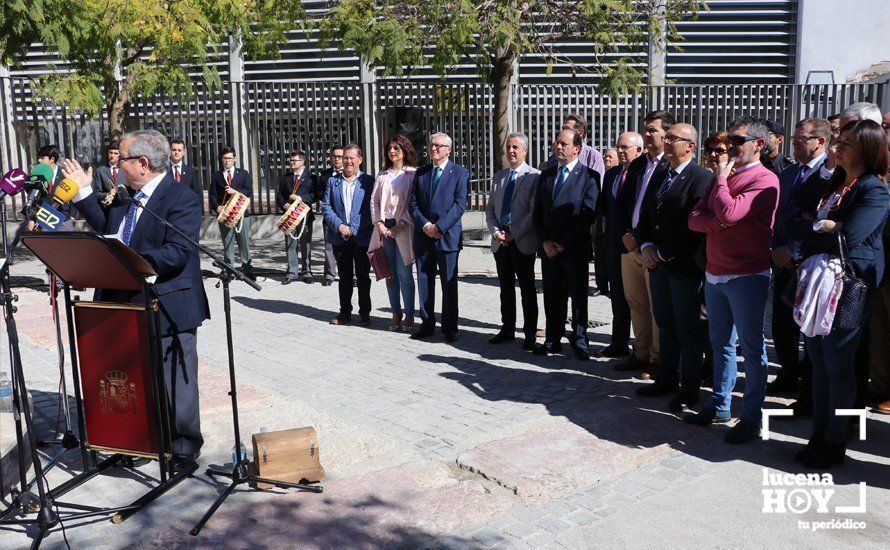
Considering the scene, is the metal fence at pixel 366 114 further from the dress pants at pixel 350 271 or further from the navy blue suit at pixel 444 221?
the navy blue suit at pixel 444 221

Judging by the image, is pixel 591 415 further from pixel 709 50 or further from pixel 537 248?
pixel 709 50

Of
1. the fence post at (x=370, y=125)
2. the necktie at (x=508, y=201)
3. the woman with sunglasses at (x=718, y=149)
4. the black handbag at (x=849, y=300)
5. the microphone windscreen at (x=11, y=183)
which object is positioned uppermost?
the fence post at (x=370, y=125)

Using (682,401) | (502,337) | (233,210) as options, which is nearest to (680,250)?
(682,401)

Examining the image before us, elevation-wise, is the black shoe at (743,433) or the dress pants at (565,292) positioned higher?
the dress pants at (565,292)

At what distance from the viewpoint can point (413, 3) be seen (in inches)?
491

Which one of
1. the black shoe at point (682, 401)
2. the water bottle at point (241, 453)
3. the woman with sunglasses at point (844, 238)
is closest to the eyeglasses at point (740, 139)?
the woman with sunglasses at point (844, 238)

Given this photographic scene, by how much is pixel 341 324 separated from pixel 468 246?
6.71 m

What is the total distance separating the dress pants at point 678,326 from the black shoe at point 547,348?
5.15ft

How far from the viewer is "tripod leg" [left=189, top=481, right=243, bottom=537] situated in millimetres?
4402

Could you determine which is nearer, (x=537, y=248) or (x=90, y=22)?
(x=537, y=248)

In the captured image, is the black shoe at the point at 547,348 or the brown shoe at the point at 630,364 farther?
the black shoe at the point at 547,348

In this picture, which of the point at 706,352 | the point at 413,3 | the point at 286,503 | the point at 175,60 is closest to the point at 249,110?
the point at 175,60

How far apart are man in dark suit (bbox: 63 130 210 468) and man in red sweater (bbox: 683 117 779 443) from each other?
10.5ft

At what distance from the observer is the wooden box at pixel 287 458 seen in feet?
16.2
